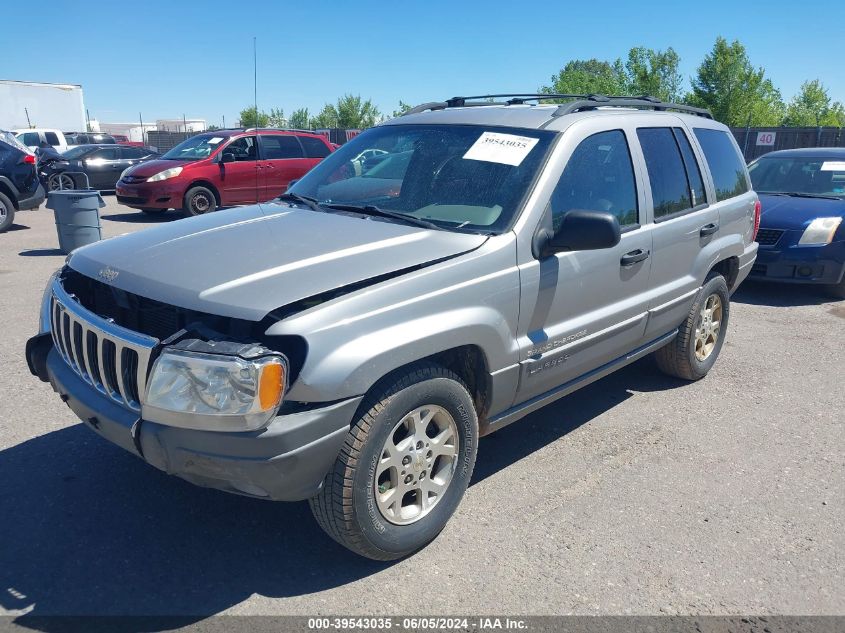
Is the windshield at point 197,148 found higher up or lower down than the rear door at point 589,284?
lower down

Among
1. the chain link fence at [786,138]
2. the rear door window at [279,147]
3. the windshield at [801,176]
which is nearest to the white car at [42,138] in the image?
the rear door window at [279,147]

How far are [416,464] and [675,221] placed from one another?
2509 millimetres

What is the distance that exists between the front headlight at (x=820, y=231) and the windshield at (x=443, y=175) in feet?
18.3

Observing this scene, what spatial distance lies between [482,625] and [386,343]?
1.14 metres

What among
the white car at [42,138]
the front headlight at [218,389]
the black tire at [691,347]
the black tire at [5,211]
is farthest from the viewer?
the white car at [42,138]

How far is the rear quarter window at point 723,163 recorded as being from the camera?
198 inches

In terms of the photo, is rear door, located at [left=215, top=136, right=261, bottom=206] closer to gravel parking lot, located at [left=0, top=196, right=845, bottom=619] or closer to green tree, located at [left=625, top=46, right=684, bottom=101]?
gravel parking lot, located at [left=0, top=196, right=845, bottom=619]

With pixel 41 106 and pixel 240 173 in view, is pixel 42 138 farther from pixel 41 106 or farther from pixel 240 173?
pixel 41 106

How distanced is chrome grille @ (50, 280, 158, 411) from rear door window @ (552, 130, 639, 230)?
2.01 meters

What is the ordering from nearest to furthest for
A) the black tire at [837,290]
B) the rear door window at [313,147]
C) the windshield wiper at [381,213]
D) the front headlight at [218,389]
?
the front headlight at [218,389], the windshield wiper at [381,213], the black tire at [837,290], the rear door window at [313,147]

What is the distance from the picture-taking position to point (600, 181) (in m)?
3.82

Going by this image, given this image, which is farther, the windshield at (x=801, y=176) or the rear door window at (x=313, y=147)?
the rear door window at (x=313, y=147)

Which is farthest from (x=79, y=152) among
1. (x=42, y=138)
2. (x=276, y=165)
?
(x=276, y=165)

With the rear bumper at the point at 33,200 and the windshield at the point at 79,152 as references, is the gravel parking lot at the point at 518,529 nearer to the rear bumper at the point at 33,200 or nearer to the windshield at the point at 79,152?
the rear bumper at the point at 33,200
